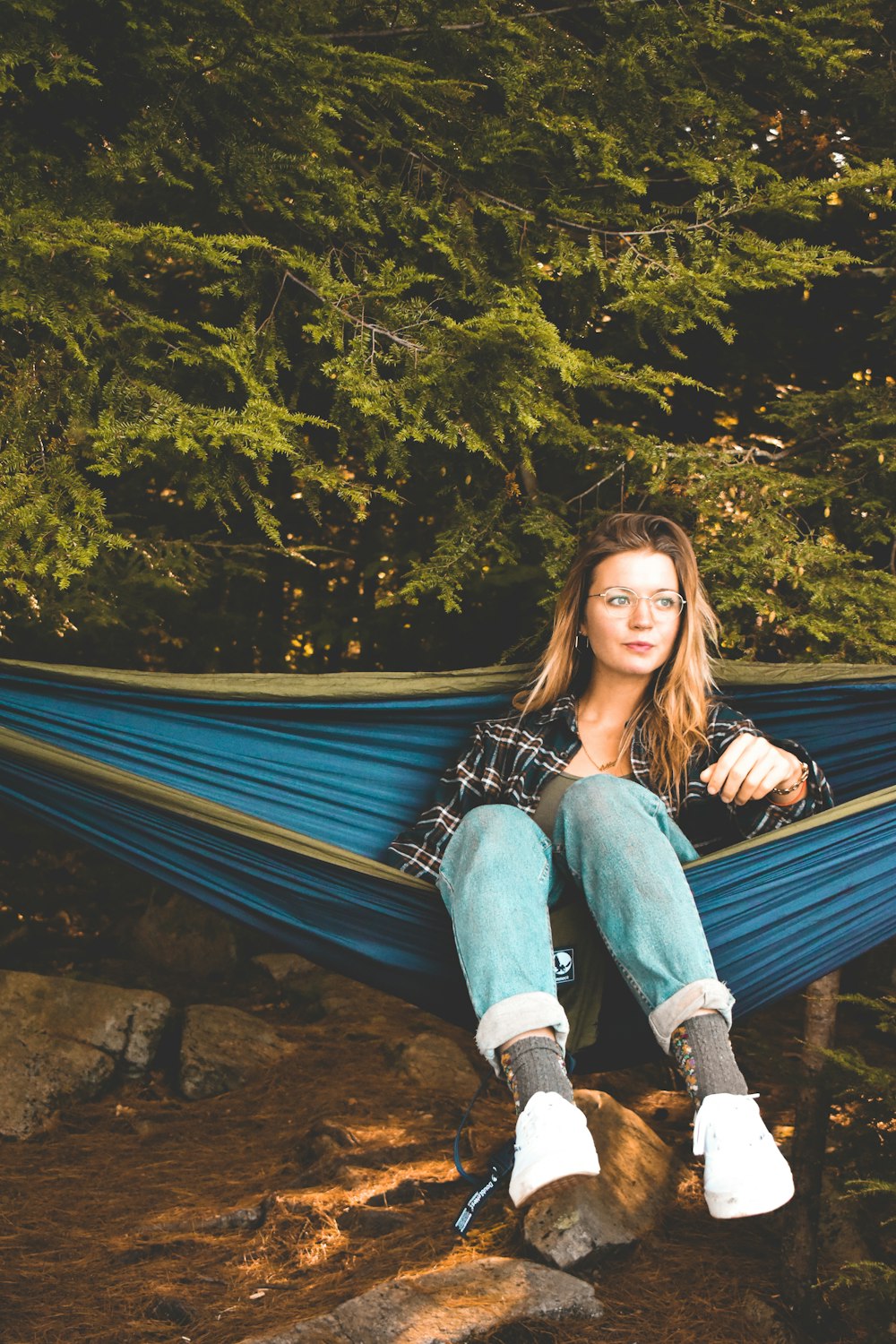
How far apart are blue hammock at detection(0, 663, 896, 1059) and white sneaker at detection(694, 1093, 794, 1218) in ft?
1.12

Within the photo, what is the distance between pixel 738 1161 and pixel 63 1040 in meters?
2.30

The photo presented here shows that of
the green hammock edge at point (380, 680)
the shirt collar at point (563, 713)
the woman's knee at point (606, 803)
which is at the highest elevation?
the green hammock edge at point (380, 680)

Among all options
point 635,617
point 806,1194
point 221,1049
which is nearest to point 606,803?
point 635,617

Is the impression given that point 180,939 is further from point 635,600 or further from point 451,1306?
point 635,600

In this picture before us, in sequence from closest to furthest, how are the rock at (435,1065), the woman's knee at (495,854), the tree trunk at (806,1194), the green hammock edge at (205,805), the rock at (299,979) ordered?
the woman's knee at (495,854) → the green hammock edge at (205,805) → the tree trunk at (806,1194) → the rock at (435,1065) → the rock at (299,979)

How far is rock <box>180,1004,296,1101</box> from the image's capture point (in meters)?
3.00

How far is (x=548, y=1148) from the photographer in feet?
3.79

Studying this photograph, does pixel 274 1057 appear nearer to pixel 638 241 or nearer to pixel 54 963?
pixel 54 963

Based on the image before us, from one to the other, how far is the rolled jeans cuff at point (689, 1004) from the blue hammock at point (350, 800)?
21cm

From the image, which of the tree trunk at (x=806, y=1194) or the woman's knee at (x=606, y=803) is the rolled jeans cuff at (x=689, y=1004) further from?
the tree trunk at (x=806, y=1194)

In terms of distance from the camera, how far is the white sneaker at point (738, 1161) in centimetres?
114

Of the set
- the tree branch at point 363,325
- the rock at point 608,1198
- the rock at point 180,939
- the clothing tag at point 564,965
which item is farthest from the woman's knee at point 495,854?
the rock at point 180,939

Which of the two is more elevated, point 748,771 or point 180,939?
point 748,771

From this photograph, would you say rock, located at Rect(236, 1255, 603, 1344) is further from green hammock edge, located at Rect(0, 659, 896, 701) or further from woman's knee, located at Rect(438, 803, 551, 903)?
green hammock edge, located at Rect(0, 659, 896, 701)
